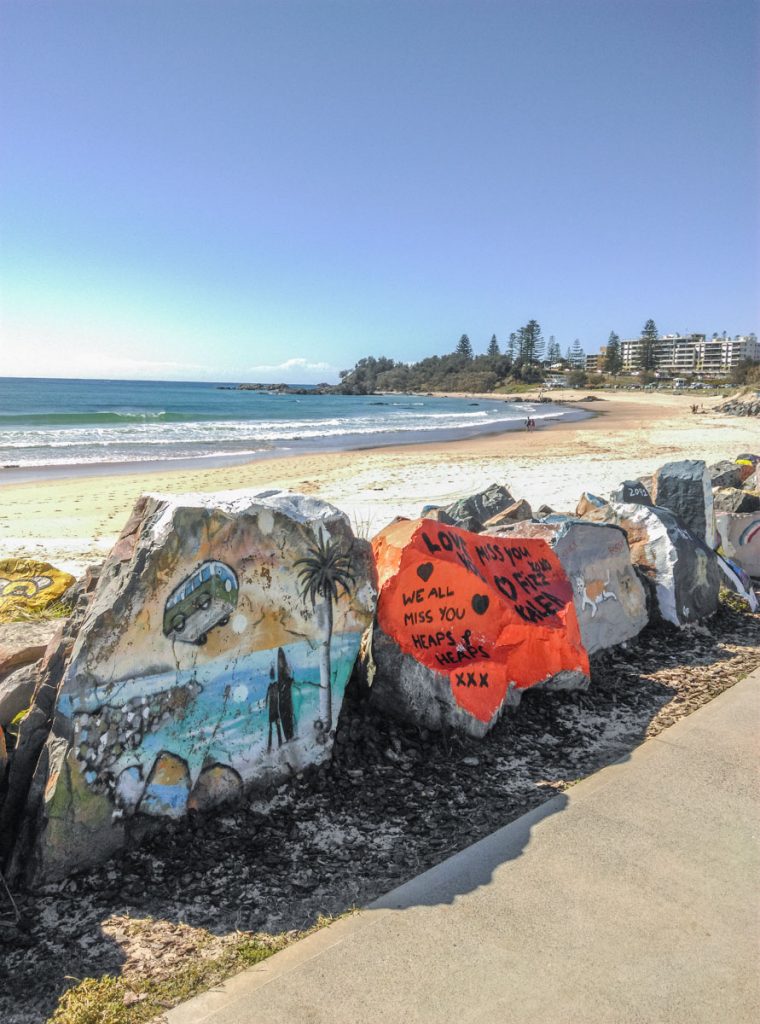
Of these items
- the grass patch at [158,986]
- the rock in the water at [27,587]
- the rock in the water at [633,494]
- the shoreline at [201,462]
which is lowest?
the grass patch at [158,986]

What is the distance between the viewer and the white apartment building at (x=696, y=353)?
488 ft

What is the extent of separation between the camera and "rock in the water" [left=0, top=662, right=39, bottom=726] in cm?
324

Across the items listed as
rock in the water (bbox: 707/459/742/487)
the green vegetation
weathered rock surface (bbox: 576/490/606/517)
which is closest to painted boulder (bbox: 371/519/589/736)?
weathered rock surface (bbox: 576/490/606/517)

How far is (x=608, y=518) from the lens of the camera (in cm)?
635

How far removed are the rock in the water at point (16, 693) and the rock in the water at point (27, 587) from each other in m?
1.58

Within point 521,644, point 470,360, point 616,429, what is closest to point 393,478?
point 521,644

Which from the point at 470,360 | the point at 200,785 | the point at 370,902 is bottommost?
the point at 370,902

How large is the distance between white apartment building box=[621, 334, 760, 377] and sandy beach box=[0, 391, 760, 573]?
12472 centimetres

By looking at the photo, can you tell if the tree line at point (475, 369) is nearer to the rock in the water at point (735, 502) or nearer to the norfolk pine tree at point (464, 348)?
the norfolk pine tree at point (464, 348)

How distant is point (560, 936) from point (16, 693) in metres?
2.46

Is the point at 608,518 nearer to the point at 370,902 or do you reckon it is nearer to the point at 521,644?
the point at 521,644

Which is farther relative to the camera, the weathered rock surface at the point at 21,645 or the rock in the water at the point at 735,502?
the rock in the water at the point at 735,502

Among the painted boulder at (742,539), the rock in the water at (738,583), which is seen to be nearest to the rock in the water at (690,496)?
the painted boulder at (742,539)

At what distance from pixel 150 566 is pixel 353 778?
56.6 inches
